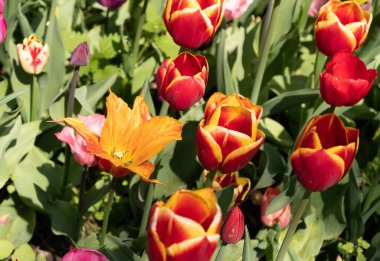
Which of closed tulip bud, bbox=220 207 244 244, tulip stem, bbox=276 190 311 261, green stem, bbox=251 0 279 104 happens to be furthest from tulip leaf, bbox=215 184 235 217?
green stem, bbox=251 0 279 104

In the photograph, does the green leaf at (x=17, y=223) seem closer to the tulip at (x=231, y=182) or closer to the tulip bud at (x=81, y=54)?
the tulip bud at (x=81, y=54)

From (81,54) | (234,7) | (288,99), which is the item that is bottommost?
(288,99)

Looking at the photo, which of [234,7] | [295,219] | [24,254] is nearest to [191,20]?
[295,219]

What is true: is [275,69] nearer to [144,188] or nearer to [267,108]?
[267,108]

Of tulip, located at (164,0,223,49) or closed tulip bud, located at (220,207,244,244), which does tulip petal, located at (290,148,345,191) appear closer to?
closed tulip bud, located at (220,207,244,244)

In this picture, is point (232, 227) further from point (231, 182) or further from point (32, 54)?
point (32, 54)

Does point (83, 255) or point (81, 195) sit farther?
point (81, 195)

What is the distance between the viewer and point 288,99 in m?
2.01

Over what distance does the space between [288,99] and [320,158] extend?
0.83 metres

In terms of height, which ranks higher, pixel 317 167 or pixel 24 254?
pixel 317 167

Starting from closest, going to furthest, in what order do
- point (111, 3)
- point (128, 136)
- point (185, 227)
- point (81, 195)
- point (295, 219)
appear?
A: point (185, 227), point (295, 219), point (128, 136), point (81, 195), point (111, 3)

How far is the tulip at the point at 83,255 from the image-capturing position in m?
1.24

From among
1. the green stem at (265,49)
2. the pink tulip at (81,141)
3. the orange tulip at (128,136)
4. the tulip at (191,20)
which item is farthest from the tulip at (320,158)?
the pink tulip at (81,141)

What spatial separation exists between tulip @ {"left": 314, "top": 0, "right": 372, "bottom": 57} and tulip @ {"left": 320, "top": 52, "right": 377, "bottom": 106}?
87 mm
